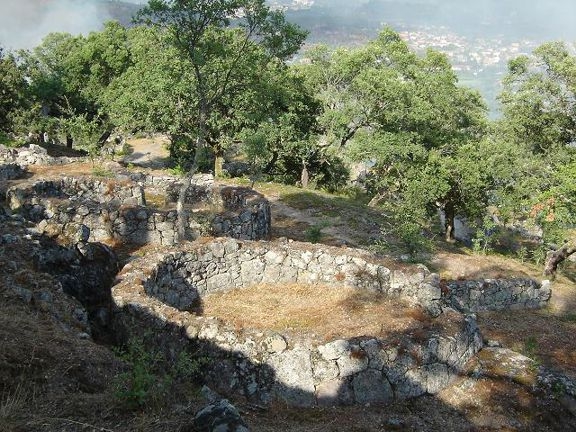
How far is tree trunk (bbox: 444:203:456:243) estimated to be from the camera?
35000mm

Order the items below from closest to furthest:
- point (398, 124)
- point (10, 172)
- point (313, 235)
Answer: point (313, 235) < point (10, 172) < point (398, 124)

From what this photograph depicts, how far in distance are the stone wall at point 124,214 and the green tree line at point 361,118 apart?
381 cm

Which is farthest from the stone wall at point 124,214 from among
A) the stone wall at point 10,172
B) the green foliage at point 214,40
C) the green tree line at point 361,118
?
the stone wall at point 10,172

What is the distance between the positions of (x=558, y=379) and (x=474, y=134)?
4187 centimetres

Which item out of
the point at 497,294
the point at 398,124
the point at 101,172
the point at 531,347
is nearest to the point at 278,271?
the point at 531,347

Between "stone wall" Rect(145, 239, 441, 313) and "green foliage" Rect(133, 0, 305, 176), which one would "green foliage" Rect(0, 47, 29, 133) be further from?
"stone wall" Rect(145, 239, 441, 313)

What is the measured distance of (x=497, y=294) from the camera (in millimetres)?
22422

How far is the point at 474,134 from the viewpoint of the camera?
51438mm

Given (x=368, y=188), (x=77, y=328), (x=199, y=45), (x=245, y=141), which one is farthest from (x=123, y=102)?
(x=77, y=328)

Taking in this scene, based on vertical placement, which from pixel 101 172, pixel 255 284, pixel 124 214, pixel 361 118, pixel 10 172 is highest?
pixel 361 118

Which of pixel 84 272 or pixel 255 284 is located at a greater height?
pixel 84 272

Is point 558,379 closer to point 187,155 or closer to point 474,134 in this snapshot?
point 187,155

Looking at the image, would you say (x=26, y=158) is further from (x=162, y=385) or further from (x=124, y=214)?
(x=162, y=385)

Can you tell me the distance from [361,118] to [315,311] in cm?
2639
